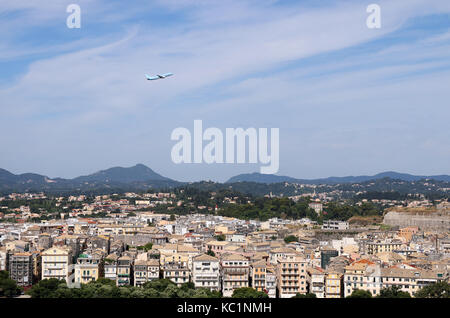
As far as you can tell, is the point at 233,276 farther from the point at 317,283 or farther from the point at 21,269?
the point at 21,269

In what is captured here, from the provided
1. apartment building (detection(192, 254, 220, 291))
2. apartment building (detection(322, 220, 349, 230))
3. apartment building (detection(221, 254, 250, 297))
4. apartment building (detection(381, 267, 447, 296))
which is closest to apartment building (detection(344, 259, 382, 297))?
apartment building (detection(381, 267, 447, 296))

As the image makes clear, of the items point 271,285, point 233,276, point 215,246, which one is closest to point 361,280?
point 271,285

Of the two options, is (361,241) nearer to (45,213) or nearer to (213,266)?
(213,266)

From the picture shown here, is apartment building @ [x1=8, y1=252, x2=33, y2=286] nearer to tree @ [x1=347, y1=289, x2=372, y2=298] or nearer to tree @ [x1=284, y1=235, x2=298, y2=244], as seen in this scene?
tree @ [x1=347, y1=289, x2=372, y2=298]

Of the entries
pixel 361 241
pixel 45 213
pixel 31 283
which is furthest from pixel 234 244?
pixel 45 213

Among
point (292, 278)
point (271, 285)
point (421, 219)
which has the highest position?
point (421, 219)
